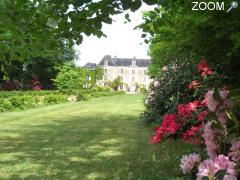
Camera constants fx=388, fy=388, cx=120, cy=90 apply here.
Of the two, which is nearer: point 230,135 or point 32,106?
point 230,135

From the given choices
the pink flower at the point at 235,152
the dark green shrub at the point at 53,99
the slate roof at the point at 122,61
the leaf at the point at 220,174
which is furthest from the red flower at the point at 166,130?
the slate roof at the point at 122,61

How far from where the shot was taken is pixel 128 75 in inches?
3932

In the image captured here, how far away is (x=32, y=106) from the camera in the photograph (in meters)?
25.0

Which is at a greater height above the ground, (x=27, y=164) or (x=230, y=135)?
(x=230, y=135)

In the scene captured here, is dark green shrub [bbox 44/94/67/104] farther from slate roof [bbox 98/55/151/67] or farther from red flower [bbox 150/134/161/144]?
slate roof [bbox 98/55/151/67]

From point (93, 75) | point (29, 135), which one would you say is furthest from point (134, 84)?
point (29, 135)

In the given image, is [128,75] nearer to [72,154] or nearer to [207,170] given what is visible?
[72,154]

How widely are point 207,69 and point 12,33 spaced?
462 centimetres

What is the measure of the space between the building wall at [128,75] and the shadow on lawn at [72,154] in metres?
85.8

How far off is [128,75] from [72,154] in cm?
9220

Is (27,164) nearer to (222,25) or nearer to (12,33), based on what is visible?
(12,33)

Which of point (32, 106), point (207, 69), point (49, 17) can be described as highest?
point (49, 17)

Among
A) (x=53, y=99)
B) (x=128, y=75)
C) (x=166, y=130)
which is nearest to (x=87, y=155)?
(x=166, y=130)

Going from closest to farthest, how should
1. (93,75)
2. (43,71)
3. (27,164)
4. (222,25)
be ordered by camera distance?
(222,25)
(27,164)
(43,71)
(93,75)
